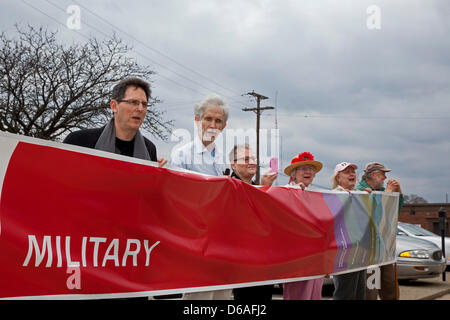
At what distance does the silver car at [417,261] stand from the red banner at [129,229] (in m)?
7.00

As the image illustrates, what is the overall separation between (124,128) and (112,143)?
0.13 meters

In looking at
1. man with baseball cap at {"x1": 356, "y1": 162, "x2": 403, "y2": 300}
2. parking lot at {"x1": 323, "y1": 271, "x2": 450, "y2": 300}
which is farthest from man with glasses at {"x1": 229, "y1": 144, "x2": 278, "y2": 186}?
parking lot at {"x1": 323, "y1": 271, "x2": 450, "y2": 300}

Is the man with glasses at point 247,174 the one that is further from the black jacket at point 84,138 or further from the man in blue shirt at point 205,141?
the black jacket at point 84,138

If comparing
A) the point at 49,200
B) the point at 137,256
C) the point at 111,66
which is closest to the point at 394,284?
the point at 137,256

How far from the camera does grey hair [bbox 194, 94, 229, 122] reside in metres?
3.92

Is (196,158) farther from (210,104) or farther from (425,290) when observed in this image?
(425,290)

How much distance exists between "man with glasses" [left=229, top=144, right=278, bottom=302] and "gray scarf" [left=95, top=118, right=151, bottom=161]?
1.03 m

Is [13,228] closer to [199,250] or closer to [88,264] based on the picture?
[88,264]

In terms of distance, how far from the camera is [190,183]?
131 inches

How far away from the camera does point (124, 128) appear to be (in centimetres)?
326

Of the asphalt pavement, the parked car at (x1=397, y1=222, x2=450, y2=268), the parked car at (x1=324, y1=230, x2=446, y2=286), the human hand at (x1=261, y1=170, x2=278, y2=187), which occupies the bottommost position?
the asphalt pavement

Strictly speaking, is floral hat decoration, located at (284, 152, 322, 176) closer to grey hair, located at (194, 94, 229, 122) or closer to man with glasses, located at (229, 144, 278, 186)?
man with glasses, located at (229, 144, 278, 186)

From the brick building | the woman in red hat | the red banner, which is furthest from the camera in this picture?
the brick building

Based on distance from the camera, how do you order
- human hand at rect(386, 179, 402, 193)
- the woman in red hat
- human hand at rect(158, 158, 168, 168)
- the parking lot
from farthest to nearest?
the parking lot, human hand at rect(386, 179, 402, 193), the woman in red hat, human hand at rect(158, 158, 168, 168)
